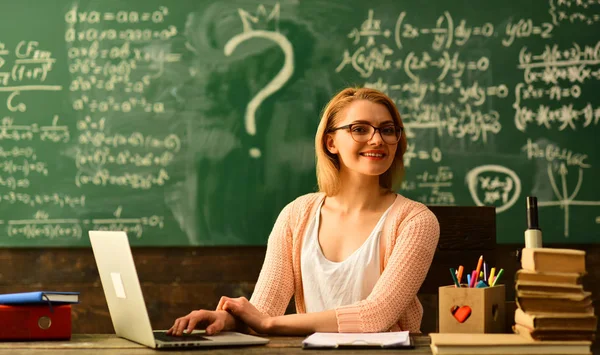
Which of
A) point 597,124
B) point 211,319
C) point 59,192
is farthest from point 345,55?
point 211,319

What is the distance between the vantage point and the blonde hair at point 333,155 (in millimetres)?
2275

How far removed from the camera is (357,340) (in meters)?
1.64

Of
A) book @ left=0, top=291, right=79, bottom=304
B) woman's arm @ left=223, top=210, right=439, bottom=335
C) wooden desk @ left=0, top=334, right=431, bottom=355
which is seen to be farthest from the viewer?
woman's arm @ left=223, top=210, right=439, bottom=335

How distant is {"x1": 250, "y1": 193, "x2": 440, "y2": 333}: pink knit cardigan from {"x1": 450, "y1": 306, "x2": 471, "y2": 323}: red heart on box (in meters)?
0.32

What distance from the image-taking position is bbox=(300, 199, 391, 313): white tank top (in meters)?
2.14

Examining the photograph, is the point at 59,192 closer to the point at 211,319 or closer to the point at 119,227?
the point at 119,227

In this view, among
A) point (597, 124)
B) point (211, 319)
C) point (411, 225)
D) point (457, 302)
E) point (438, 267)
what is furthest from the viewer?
point (597, 124)

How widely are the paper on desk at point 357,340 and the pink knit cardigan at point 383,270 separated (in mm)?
188

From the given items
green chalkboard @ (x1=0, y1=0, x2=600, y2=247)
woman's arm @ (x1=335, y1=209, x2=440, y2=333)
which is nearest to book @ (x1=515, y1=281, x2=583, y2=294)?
woman's arm @ (x1=335, y1=209, x2=440, y2=333)

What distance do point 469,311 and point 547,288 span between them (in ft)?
0.80

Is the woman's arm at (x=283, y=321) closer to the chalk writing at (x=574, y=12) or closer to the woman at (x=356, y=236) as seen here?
the woman at (x=356, y=236)

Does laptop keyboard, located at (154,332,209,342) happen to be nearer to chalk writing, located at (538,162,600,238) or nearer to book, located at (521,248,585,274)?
book, located at (521,248,585,274)

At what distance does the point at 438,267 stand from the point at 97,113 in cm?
177

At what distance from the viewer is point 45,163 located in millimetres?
3479
